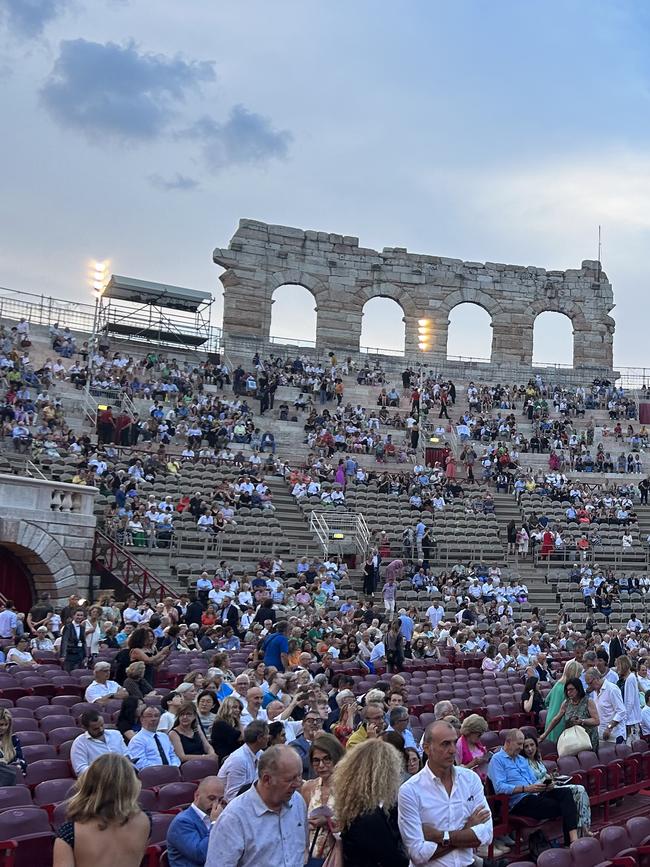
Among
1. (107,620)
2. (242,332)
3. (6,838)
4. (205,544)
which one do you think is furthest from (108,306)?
(6,838)

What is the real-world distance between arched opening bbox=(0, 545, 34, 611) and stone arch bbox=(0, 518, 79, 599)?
14 cm

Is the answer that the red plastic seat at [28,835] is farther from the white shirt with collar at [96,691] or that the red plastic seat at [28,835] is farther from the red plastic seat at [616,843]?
the white shirt with collar at [96,691]

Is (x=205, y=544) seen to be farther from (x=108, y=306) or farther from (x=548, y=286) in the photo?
(x=548, y=286)

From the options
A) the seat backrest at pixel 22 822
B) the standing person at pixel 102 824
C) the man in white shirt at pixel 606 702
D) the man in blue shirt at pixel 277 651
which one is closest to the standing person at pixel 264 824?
the standing person at pixel 102 824

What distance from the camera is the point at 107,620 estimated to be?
1788 centimetres

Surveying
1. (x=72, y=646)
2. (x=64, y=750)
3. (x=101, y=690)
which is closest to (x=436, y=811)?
(x=64, y=750)

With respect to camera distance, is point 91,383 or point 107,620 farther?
point 91,383

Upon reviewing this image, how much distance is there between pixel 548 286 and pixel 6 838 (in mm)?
44268

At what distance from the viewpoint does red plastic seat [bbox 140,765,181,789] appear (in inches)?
337

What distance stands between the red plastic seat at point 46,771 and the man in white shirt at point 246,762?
7.40ft

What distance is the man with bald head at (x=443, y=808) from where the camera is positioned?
553 cm

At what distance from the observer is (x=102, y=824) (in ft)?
15.0

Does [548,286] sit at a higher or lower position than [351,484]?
higher

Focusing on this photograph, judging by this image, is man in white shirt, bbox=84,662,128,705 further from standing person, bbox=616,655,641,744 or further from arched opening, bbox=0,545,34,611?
arched opening, bbox=0,545,34,611
